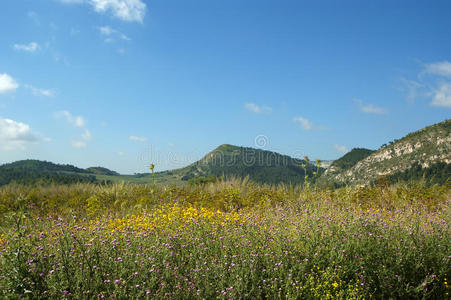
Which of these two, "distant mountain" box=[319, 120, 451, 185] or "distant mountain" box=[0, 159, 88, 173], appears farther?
"distant mountain" box=[0, 159, 88, 173]

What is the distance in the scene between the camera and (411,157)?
93.3m

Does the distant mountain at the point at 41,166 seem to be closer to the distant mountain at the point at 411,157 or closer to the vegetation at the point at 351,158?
the distant mountain at the point at 411,157

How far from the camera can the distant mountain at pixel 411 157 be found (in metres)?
84.9

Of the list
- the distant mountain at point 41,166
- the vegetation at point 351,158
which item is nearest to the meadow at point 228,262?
the vegetation at point 351,158

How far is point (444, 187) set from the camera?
10.9 metres

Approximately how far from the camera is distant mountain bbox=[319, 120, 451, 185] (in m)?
84.9

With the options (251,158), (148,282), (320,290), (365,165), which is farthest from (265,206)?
(251,158)

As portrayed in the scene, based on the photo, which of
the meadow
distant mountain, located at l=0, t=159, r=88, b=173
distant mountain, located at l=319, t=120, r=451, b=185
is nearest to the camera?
the meadow

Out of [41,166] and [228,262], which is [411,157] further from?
[41,166]

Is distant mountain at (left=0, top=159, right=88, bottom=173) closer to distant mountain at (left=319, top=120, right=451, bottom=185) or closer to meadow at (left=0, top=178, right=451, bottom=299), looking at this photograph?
distant mountain at (left=319, top=120, right=451, bottom=185)

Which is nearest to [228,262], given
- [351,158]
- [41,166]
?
[351,158]

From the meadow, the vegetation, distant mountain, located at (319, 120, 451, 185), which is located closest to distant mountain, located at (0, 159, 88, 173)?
distant mountain, located at (319, 120, 451, 185)

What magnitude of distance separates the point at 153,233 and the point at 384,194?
9087mm

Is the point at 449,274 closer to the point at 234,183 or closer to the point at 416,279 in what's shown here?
the point at 416,279
